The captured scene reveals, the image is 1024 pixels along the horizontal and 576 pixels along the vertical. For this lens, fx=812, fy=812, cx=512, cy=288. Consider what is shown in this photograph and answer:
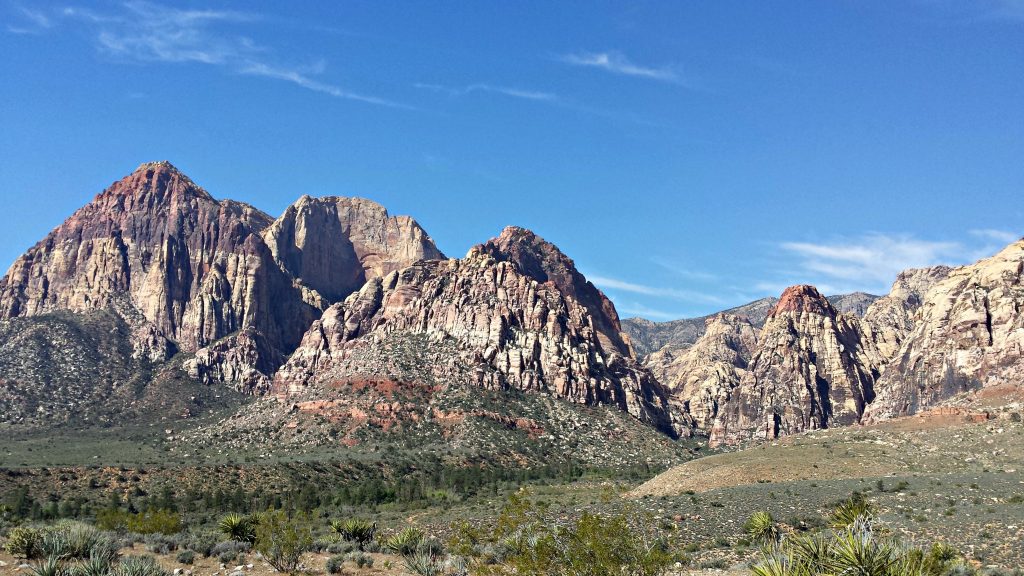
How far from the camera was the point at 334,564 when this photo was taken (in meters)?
40.1

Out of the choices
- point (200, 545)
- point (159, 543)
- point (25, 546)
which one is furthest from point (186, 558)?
point (25, 546)

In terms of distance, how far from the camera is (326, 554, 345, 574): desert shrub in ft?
130

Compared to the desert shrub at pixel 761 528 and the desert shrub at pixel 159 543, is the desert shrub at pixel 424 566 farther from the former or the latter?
the desert shrub at pixel 761 528

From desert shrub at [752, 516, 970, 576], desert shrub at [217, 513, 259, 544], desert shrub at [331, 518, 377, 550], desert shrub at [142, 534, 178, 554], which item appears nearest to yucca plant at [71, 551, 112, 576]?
desert shrub at [142, 534, 178, 554]

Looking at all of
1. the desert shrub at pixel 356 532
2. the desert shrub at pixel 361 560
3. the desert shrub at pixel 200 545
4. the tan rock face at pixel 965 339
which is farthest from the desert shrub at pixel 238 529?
the tan rock face at pixel 965 339

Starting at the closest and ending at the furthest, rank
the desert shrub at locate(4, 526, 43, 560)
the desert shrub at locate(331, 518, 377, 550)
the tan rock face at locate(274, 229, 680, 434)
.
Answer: the desert shrub at locate(4, 526, 43, 560) → the desert shrub at locate(331, 518, 377, 550) → the tan rock face at locate(274, 229, 680, 434)

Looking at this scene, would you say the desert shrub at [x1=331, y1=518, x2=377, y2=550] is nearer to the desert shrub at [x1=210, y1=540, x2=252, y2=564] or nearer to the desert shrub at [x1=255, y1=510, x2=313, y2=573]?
the desert shrub at [x1=210, y1=540, x2=252, y2=564]

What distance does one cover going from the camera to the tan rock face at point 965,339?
147 metres

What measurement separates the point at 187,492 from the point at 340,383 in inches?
2751

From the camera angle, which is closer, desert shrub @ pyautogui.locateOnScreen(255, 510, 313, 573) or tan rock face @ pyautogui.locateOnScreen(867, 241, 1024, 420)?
desert shrub @ pyautogui.locateOnScreen(255, 510, 313, 573)

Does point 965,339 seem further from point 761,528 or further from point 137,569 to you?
point 137,569

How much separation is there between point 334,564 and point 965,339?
151466 millimetres

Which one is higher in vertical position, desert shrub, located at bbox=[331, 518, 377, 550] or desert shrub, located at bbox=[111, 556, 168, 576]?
desert shrub, located at bbox=[111, 556, 168, 576]

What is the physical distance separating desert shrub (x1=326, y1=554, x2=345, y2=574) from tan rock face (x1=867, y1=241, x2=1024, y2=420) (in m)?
124
